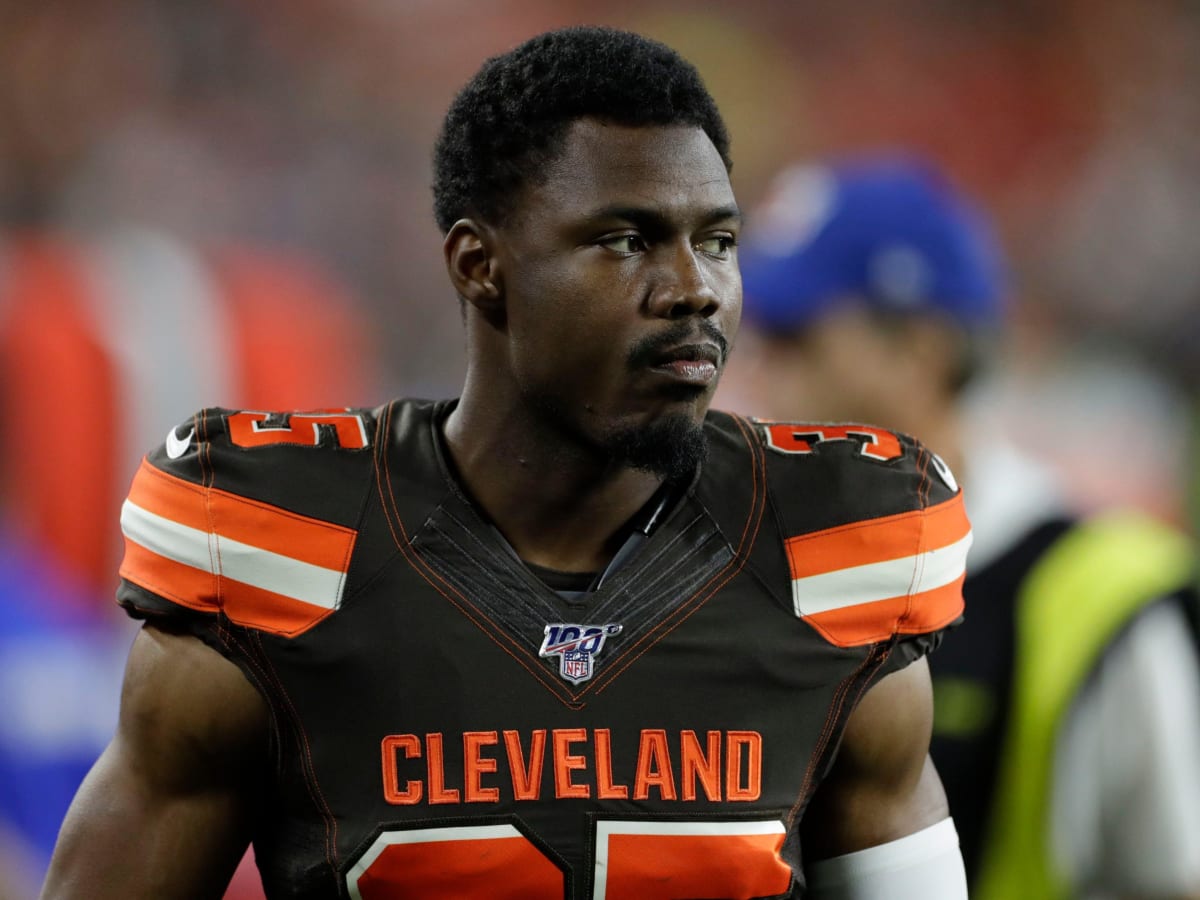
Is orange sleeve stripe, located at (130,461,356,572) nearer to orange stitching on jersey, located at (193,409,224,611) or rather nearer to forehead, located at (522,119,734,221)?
orange stitching on jersey, located at (193,409,224,611)

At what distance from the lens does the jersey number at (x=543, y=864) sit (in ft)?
5.37

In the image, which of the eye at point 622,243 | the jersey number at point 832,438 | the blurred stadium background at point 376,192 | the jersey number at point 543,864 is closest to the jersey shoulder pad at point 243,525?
the jersey number at point 543,864

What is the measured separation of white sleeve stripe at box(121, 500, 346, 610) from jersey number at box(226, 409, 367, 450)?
134 millimetres

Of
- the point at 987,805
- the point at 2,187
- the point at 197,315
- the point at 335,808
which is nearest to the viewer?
the point at 335,808

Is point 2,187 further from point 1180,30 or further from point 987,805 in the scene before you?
point 1180,30

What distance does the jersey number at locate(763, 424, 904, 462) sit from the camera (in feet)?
6.22

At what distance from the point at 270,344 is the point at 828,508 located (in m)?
4.04

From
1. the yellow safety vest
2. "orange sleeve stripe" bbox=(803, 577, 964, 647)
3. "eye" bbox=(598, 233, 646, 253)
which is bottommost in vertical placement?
the yellow safety vest

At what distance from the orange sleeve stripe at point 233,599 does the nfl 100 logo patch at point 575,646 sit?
24cm

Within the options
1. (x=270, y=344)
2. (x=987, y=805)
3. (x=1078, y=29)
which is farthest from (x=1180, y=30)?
(x=987, y=805)

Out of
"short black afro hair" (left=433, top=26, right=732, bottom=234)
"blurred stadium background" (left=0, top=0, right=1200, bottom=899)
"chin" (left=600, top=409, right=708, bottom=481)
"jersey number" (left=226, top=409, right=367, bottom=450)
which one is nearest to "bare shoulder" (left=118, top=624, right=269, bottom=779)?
"jersey number" (left=226, top=409, right=367, bottom=450)

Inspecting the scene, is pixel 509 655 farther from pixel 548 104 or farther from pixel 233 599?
pixel 548 104

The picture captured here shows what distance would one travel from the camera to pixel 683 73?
70.7 inches

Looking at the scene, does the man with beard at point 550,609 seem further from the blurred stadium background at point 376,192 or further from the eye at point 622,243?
the blurred stadium background at point 376,192
